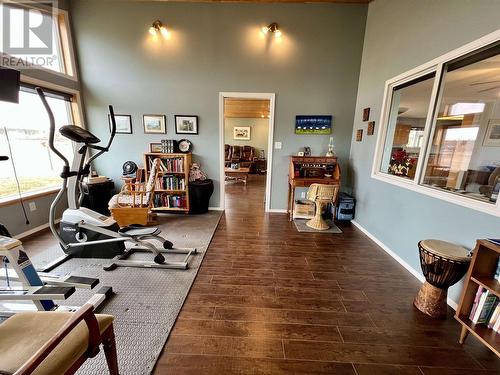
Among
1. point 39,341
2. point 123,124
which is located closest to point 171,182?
point 123,124

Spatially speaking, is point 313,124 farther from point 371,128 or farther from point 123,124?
point 123,124

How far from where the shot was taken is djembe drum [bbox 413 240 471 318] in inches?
61.7

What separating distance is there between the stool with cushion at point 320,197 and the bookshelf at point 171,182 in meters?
2.25

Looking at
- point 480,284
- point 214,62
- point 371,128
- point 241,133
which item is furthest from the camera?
point 241,133

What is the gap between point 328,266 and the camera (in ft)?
7.83

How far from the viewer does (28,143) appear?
3070mm

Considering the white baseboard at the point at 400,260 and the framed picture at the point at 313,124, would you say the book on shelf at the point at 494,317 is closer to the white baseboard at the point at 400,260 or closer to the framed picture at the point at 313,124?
the white baseboard at the point at 400,260

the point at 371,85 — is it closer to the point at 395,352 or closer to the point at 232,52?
the point at 232,52

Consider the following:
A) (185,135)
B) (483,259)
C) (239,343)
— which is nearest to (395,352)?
(483,259)

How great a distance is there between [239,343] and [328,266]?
1.36 meters

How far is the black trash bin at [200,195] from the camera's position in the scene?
385 centimetres

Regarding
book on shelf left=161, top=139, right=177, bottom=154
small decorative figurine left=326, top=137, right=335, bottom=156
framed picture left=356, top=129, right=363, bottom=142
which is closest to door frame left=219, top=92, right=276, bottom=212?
book on shelf left=161, top=139, right=177, bottom=154

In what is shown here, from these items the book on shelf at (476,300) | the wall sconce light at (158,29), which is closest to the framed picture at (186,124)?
the wall sconce light at (158,29)

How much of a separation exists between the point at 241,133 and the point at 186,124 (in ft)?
18.3
